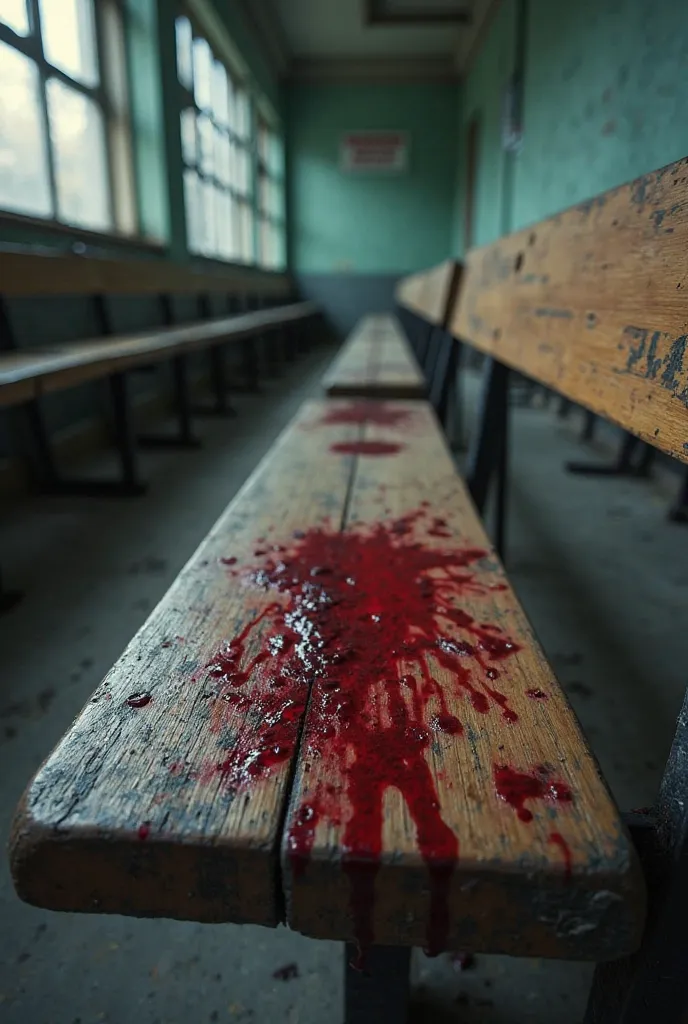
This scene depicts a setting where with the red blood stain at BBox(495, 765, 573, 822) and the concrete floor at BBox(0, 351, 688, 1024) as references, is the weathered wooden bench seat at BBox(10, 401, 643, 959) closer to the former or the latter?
the red blood stain at BBox(495, 765, 573, 822)

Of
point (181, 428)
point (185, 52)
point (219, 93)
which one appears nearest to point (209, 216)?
point (219, 93)

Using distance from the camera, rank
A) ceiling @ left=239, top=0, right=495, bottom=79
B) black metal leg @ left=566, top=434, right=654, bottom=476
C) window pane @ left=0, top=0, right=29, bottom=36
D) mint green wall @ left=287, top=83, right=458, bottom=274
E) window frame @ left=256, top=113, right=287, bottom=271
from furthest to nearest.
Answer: mint green wall @ left=287, top=83, right=458, bottom=274 → window frame @ left=256, top=113, right=287, bottom=271 → ceiling @ left=239, top=0, right=495, bottom=79 → window pane @ left=0, top=0, right=29, bottom=36 → black metal leg @ left=566, top=434, right=654, bottom=476

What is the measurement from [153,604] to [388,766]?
1290mm

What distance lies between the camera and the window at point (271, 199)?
8891mm

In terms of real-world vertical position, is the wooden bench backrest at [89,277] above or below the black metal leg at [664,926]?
above

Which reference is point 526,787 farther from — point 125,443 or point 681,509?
point 125,443

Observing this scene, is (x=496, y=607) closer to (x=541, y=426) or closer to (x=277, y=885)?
(x=277, y=885)

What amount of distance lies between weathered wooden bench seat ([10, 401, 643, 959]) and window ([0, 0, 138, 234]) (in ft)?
10.2

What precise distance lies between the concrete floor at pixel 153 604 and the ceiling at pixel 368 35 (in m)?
6.45

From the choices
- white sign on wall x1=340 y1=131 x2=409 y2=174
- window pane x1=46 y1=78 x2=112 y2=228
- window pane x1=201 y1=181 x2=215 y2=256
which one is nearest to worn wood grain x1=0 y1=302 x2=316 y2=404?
window pane x1=46 y1=78 x2=112 y2=228

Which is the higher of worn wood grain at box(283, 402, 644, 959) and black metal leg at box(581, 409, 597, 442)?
worn wood grain at box(283, 402, 644, 959)

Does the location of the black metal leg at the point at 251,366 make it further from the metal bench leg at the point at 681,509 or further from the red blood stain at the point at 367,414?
the metal bench leg at the point at 681,509

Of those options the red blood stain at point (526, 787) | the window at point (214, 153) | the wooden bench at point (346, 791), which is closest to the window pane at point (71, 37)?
the window at point (214, 153)

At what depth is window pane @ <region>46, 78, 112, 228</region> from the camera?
140 inches
